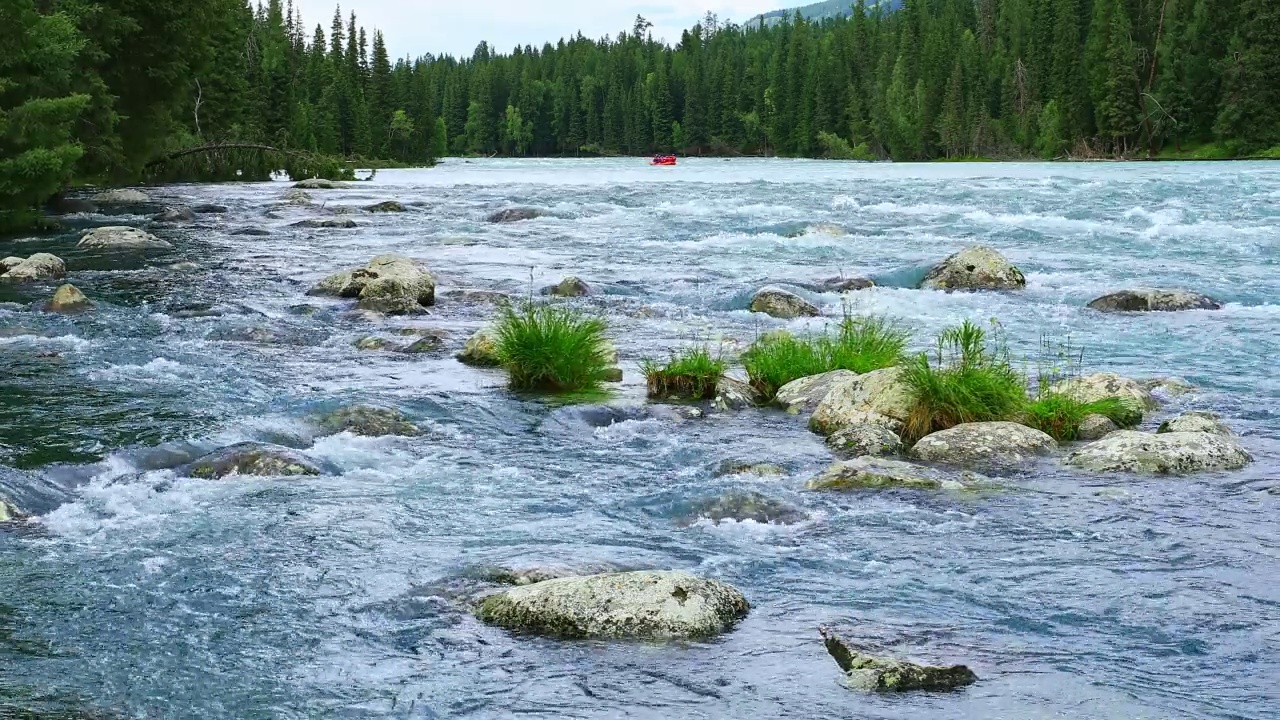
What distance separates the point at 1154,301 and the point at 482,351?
10.1 metres

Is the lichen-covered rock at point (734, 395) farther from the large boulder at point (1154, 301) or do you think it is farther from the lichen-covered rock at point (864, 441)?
the large boulder at point (1154, 301)

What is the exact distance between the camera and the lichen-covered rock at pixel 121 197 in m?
43.6

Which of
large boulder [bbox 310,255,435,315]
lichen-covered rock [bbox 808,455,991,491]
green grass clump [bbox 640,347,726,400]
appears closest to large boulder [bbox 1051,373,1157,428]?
lichen-covered rock [bbox 808,455,991,491]

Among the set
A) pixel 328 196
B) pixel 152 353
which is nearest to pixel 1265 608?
pixel 152 353

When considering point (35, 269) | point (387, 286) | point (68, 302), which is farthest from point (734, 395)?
point (35, 269)

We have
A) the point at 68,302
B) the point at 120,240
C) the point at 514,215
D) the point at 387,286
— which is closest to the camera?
the point at 68,302

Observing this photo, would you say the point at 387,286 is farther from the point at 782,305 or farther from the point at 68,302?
the point at 782,305

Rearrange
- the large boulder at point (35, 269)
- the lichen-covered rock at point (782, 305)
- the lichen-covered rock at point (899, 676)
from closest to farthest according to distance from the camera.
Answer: the lichen-covered rock at point (899, 676)
the lichen-covered rock at point (782, 305)
the large boulder at point (35, 269)

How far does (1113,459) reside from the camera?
34.8ft

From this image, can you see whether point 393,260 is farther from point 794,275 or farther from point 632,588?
point 632,588

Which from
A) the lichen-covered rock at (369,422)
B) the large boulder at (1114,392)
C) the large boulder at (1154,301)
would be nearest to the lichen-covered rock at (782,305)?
the large boulder at (1154,301)

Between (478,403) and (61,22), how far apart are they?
2510cm

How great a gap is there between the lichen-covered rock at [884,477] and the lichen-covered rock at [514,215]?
27.3m

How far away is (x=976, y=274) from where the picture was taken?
21.5 metres
